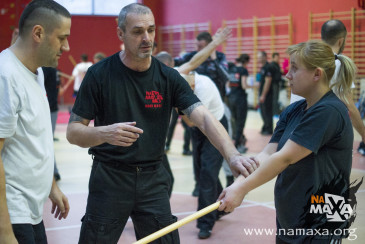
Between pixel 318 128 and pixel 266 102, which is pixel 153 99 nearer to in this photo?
pixel 318 128

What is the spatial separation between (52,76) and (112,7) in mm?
17314

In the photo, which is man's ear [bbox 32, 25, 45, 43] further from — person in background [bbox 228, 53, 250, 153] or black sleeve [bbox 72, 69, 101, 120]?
person in background [bbox 228, 53, 250, 153]

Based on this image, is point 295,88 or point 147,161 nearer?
point 295,88

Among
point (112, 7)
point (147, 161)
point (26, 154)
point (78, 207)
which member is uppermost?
point (112, 7)

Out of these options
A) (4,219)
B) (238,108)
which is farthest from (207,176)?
(238,108)

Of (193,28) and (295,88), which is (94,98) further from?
(193,28)

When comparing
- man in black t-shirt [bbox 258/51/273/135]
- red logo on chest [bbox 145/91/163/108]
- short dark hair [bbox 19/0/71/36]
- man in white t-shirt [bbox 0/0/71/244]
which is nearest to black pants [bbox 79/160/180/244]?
red logo on chest [bbox 145/91/163/108]

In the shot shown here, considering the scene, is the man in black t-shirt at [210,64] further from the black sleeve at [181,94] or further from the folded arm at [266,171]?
the folded arm at [266,171]

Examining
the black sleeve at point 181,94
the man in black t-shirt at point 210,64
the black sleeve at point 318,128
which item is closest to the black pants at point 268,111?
the man in black t-shirt at point 210,64

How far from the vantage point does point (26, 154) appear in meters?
2.47

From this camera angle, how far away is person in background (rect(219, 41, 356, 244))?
2.72m

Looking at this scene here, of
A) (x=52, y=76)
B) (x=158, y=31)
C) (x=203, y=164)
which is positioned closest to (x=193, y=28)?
(x=158, y=31)

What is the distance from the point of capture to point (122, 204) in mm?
3213

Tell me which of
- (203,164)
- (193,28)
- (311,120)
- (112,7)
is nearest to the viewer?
(311,120)
